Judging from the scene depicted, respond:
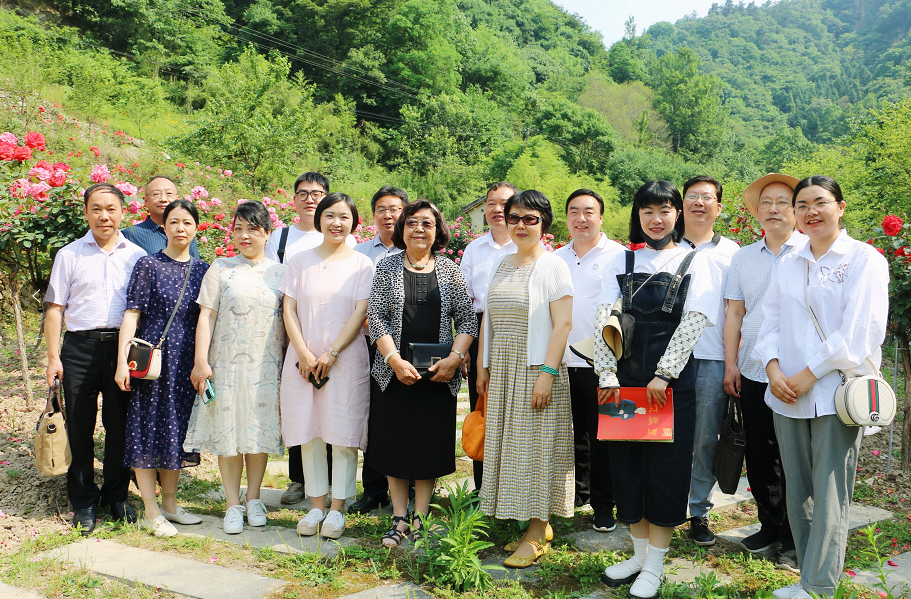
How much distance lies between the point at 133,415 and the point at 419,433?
164cm

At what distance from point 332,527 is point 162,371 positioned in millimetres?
1315

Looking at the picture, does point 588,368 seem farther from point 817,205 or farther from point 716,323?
point 817,205

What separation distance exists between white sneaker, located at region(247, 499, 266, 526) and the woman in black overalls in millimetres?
1967

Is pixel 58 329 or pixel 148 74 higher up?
pixel 148 74

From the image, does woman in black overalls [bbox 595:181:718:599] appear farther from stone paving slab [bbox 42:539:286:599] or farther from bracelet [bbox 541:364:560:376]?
stone paving slab [bbox 42:539:286:599]

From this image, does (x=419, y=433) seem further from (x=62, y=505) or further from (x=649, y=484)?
(x=62, y=505)

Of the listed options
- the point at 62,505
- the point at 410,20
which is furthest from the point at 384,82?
the point at 62,505

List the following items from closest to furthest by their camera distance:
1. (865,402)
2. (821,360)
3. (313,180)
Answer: (865,402), (821,360), (313,180)

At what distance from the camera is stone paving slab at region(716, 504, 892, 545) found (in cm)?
340

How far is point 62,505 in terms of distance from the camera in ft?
12.2

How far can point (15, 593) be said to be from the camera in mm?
2730

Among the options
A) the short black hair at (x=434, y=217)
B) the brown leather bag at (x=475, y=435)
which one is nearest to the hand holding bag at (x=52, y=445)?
the short black hair at (x=434, y=217)

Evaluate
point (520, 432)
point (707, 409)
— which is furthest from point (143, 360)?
point (707, 409)

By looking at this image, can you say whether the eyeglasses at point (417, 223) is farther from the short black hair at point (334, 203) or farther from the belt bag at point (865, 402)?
the belt bag at point (865, 402)
